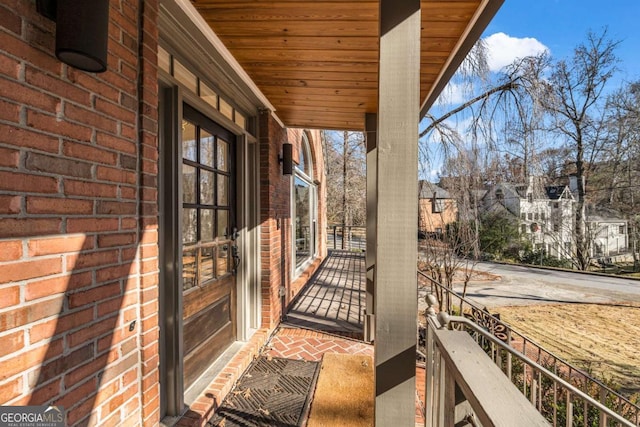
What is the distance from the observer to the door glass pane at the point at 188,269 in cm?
211

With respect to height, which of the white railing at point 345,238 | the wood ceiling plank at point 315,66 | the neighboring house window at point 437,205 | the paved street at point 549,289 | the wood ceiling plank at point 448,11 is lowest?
the paved street at point 549,289

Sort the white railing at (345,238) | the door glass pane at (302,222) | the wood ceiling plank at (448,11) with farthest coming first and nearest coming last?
the white railing at (345,238), the door glass pane at (302,222), the wood ceiling plank at (448,11)

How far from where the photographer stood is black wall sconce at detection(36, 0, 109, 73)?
96 cm

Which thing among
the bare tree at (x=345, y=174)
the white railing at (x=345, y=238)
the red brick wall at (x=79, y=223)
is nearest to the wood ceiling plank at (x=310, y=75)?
the red brick wall at (x=79, y=223)

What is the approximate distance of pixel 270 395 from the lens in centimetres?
244

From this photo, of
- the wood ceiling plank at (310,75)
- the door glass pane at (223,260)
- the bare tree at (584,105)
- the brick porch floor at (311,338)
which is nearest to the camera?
the brick porch floor at (311,338)

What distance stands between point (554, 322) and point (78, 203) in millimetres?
8197

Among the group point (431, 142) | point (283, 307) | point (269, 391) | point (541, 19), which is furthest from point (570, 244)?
point (269, 391)

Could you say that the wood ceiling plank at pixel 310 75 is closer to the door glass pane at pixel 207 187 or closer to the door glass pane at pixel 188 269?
the door glass pane at pixel 207 187

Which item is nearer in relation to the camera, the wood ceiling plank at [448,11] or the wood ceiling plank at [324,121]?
the wood ceiling plank at [448,11]

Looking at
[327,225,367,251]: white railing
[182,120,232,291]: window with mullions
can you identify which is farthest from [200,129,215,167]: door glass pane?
[327,225,367,251]: white railing

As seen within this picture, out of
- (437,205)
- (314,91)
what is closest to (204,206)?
(314,91)

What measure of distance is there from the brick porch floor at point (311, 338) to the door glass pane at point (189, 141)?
1.72m

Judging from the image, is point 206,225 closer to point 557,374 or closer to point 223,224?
point 223,224
